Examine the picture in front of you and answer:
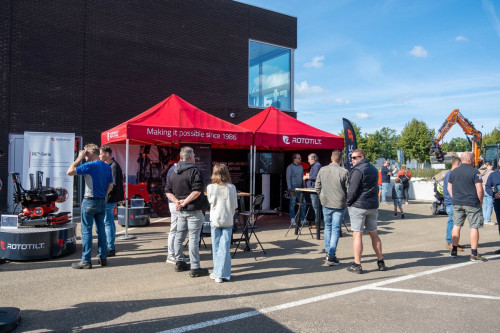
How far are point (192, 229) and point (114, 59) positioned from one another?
9445mm

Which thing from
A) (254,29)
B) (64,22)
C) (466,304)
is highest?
(254,29)

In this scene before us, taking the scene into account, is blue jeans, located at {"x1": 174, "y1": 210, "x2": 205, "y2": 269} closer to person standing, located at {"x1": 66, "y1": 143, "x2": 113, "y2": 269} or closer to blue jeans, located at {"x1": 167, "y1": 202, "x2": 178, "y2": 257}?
blue jeans, located at {"x1": 167, "y1": 202, "x2": 178, "y2": 257}

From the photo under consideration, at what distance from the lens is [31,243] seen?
5785 millimetres

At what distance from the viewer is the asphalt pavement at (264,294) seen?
11.9 ft

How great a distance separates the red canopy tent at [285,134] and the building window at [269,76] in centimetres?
471

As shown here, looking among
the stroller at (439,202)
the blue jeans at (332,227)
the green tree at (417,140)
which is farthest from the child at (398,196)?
the green tree at (417,140)

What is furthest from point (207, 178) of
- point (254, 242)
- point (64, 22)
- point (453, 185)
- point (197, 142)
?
point (64, 22)

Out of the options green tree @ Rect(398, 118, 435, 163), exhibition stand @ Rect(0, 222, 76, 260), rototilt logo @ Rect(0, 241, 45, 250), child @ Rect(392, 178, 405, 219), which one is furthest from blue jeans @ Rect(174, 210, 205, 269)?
green tree @ Rect(398, 118, 435, 163)

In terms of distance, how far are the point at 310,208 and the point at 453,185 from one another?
3.80 metres

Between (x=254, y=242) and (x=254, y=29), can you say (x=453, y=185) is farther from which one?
(x=254, y=29)

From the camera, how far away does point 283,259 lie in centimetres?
621

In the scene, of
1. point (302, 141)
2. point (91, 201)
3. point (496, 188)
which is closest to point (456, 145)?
point (302, 141)

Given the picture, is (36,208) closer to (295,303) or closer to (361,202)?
(295,303)

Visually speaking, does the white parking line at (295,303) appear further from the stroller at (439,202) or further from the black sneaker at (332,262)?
the stroller at (439,202)
